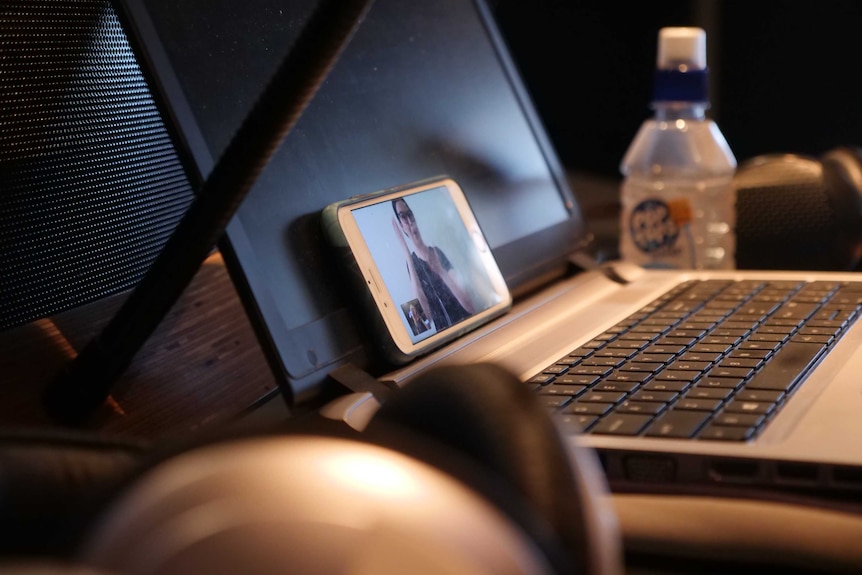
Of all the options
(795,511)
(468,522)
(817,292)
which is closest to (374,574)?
(468,522)

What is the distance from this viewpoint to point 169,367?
0.56 m

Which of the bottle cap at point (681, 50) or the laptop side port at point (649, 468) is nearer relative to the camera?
the laptop side port at point (649, 468)

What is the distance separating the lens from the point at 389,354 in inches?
21.8

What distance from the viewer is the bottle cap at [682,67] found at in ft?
2.75

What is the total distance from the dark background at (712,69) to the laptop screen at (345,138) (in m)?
0.44

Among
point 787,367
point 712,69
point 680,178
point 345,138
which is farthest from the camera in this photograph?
point 712,69

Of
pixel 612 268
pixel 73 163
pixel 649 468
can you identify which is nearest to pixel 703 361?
pixel 649 468

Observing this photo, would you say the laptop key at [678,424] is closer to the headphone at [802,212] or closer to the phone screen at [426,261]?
the phone screen at [426,261]

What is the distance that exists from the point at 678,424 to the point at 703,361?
0.37 feet

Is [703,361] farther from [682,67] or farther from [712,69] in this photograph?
[712,69]

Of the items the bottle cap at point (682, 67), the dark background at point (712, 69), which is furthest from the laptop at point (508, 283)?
the dark background at point (712, 69)

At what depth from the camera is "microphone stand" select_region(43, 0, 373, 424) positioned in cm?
40

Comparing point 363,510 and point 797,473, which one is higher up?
point 363,510

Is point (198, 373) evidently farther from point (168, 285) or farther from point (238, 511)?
point (238, 511)
